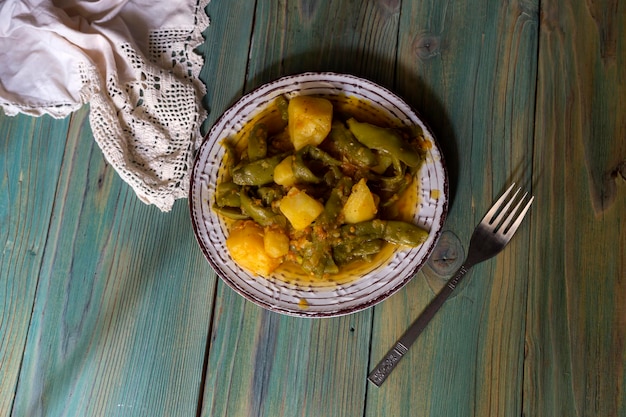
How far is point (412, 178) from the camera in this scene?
161 centimetres

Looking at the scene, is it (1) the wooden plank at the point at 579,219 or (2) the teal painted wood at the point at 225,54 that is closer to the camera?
(1) the wooden plank at the point at 579,219

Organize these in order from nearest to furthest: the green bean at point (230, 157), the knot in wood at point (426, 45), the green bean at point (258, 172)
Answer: the green bean at point (258, 172) → the green bean at point (230, 157) → the knot in wood at point (426, 45)

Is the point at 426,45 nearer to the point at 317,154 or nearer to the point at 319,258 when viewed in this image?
the point at 317,154

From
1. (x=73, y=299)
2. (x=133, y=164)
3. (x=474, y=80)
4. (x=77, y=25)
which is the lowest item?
(x=73, y=299)

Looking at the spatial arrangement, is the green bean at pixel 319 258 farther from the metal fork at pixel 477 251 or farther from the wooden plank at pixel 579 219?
the wooden plank at pixel 579 219

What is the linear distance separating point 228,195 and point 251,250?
196mm

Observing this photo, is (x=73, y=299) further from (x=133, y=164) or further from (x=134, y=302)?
(x=133, y=164)

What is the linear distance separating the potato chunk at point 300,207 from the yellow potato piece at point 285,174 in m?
0.06

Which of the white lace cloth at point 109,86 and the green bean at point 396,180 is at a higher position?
the green bean at point 396,180

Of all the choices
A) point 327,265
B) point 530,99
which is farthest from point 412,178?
point 530,99

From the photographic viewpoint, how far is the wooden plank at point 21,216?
1.77 metres

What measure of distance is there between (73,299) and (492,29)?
5.30ft

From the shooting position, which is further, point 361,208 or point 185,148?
point 185,148

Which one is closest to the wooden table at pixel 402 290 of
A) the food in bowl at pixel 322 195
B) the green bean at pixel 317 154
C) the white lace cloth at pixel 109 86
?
the white lace cloth at pixel 109 86
